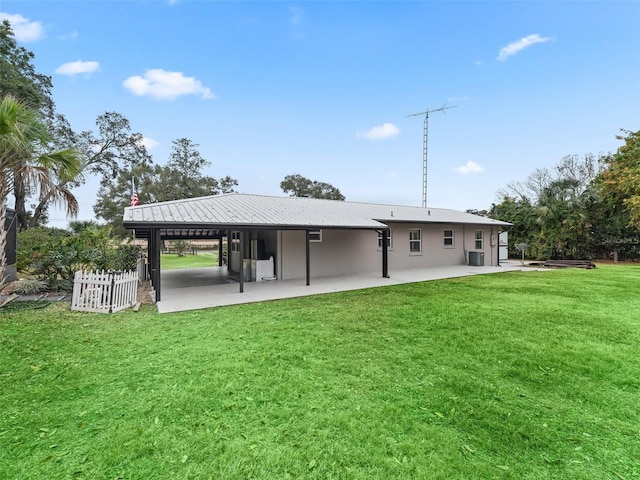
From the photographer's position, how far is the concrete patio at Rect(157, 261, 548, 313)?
8.38m

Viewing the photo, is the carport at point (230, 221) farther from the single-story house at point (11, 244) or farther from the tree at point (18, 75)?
the tree at point (18, 75)

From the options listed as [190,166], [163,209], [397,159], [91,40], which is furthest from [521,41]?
[190,166]

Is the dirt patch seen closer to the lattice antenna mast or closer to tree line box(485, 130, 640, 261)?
the lattice antenna mast

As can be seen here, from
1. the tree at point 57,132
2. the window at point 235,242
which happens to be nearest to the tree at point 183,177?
the tree at point 57,132

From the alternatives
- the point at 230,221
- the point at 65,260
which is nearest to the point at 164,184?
the point at 65,260

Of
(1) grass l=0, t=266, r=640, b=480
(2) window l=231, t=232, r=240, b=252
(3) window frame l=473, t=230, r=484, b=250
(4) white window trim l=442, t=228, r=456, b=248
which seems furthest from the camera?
(3) window frame l=473, t=230, r=484, b=250

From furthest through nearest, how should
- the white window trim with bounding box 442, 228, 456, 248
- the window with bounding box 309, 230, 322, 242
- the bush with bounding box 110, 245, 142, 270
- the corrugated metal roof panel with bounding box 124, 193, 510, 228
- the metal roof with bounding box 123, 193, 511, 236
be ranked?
the white window trim with bounding box 442, 228, 456, 248 → the window with bounding box 309, 230, 322, 242 → the bush with bounding box 110, 245, 142, 270 → the corrugated metal roof panel with bounding box 124, 193, 510, 228 → the metal roof with bounding box 123, 193, 511, 236

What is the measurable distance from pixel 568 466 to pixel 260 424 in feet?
8.31

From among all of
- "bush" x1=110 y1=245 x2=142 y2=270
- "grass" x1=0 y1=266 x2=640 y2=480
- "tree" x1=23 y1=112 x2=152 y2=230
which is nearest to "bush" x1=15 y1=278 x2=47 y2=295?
"bush" x1=110 y1=245 x2=142 y2=270

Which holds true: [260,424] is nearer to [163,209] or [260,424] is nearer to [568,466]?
[568,466]

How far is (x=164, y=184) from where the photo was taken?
33.5 m

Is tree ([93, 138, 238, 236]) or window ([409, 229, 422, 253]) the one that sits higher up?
tree ([93, 138, 238, 236])

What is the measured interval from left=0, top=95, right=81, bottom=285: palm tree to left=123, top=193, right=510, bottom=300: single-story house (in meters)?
1.74

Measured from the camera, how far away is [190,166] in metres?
35.2
